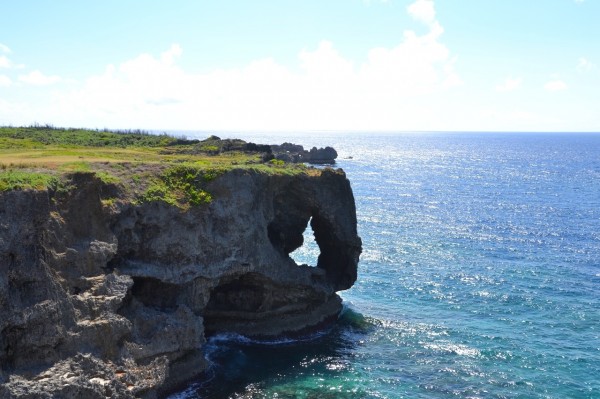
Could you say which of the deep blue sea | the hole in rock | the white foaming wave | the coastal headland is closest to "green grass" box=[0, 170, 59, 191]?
the coastal headland

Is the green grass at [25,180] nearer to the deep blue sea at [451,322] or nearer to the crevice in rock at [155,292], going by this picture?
the crevice in rock at [155,292]

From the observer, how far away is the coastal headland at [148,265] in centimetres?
2916

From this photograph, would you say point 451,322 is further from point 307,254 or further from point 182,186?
point 182,186

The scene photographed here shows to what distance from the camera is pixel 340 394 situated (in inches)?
1422

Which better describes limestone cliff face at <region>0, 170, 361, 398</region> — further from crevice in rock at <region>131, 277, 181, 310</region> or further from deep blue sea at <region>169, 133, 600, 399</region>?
deep blue sea at <region>169, 133, 600, 399</region>

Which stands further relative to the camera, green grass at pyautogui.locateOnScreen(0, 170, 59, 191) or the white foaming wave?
the white foaming wave

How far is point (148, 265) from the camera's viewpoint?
3706 cm

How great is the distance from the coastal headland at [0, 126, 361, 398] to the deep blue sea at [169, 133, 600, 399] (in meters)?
3.50

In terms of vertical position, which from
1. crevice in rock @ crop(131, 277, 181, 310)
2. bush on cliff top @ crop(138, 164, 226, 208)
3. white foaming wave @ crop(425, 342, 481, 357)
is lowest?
white foaming wave @ crop(425, 342, 481, 357)

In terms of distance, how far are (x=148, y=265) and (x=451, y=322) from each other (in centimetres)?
2716

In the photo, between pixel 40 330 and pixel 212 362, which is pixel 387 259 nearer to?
pixel 212 362

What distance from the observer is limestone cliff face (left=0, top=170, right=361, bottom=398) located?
95.2 ft

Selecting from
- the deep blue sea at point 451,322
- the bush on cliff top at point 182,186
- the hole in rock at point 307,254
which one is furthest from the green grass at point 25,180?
the hole in rock at point 307,254

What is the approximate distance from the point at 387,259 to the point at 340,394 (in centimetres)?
3224
